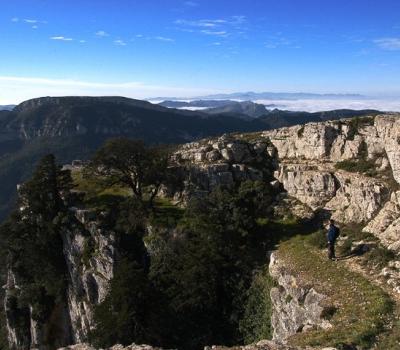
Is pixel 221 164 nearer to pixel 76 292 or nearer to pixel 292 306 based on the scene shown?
pixel 76 292

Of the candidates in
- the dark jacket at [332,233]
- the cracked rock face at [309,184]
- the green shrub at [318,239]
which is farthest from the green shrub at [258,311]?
the cracked rock face at [309,184]

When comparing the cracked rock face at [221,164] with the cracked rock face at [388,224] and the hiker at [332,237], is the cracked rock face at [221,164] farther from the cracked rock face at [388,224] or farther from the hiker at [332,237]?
the hiker at [332,237]

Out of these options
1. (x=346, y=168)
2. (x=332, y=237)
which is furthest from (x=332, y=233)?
(x=346, y=168)

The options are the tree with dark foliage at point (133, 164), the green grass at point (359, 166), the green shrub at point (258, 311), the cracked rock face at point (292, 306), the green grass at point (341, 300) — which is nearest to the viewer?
the green grass at point (341, 300)

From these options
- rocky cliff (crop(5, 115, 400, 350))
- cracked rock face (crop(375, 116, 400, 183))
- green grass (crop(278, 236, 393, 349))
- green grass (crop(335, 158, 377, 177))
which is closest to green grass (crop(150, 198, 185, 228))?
rocky cliff (crop(5, 115, 400, 350))

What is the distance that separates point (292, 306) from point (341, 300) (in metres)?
5.03

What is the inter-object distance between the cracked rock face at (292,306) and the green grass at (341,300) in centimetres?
59

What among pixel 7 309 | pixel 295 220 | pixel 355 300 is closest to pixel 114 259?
pixel 295 220

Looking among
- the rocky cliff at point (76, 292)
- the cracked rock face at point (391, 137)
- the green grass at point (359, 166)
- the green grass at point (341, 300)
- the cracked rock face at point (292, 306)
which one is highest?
the cracked rock face at point (391, 137)

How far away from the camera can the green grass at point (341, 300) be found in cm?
2041

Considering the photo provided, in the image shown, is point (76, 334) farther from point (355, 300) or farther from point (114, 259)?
point (355, 300)

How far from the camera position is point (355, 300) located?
2562cm

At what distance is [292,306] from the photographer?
1203 inches

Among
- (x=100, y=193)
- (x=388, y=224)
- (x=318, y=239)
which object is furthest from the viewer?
(x=100, y=193)
